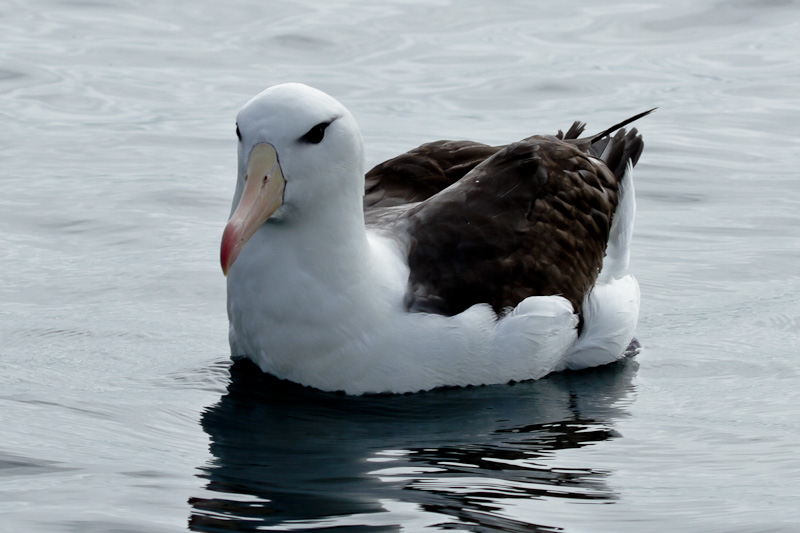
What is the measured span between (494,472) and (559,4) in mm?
14820

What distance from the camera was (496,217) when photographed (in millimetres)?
9336

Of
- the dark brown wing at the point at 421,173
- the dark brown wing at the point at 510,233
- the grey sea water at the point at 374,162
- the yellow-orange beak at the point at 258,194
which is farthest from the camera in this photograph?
the dark brown wing at the point at 421,173

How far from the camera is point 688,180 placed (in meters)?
14.6

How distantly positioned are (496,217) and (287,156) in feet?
5.20

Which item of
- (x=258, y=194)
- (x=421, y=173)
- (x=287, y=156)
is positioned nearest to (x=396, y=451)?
(x=258, y=194)

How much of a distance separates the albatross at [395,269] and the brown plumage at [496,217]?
1 cm

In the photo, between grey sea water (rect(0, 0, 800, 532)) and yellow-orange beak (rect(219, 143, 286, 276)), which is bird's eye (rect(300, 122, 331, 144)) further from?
grey sea water (rect(0, 0, 800, 532))

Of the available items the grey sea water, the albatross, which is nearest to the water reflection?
the grey sea water

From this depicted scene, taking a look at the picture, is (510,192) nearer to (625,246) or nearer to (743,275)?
(625,246)

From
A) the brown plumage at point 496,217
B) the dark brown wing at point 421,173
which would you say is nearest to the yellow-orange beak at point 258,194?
the brown plumage at point 496,217

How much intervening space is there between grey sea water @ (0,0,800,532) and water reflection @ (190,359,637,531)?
0.06 feet

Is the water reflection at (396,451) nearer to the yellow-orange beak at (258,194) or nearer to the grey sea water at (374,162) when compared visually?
the grey sea water at (374,162)

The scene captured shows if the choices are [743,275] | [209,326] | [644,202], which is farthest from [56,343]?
[644,202]

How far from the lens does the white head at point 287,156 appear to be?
8.22 m
